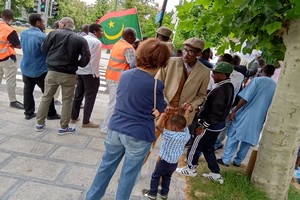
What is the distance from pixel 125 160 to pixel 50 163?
1555 millimetres

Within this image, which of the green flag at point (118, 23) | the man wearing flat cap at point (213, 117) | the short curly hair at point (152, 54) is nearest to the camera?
the short curly hair at point (152, 54)

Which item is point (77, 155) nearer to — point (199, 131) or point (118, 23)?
point (199, 131)

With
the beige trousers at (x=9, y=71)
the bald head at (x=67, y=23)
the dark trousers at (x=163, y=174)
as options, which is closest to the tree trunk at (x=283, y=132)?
the dark trousers at (x=163, y=174)

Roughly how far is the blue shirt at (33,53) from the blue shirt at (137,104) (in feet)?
10.0

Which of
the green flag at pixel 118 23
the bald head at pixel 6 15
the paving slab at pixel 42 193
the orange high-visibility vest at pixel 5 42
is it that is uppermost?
the green flag at pixel 118 23

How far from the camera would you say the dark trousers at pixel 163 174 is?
305 centimetres

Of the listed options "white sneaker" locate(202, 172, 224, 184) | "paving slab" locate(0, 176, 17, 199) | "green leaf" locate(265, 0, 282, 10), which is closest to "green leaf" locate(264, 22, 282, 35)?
"green leaf" locate(265, 0, 282, 10)

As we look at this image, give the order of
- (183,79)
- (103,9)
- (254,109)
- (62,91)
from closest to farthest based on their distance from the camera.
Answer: (183,79), (254,109), (62,91), (103,9)

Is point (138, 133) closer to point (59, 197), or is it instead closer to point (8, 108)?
point (59, 197)

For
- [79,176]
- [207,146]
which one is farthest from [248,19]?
[79,176]

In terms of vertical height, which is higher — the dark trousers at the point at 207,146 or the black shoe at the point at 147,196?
the dark trousers at the point at 207,146

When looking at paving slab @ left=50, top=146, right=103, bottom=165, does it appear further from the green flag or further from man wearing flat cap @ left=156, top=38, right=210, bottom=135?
the green flag

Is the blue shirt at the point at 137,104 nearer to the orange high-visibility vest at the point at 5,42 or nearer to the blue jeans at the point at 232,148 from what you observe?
the blue jeans at the point at 232,148

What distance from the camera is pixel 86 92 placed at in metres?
5.09
